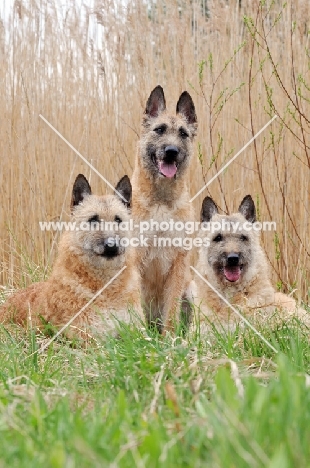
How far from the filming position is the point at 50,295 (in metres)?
4.41

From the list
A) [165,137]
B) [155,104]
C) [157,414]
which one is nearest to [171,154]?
[165,137]

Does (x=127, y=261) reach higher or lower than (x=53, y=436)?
higher

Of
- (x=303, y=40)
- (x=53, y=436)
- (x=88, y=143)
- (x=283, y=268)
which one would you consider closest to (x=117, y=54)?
(x=88, y=143)

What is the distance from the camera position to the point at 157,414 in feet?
7.61

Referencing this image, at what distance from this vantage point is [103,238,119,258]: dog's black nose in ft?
14.1

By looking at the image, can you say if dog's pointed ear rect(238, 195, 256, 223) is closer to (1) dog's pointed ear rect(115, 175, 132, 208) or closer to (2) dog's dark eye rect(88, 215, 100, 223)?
(1) dog's pointed ear rect(115, 175, 132, 208)

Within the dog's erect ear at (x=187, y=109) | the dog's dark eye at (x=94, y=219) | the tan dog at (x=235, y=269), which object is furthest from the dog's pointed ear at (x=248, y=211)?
the dog's dark eye at (x=94, y=219)

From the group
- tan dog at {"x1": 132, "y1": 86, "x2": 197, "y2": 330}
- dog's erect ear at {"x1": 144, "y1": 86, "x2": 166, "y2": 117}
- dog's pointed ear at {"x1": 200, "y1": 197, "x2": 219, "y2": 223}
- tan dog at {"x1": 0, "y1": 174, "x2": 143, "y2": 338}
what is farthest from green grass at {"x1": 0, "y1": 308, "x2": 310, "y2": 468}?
dog's erect ear at {"x1": 144, "y1": 86, "x2": 166, "y2": 117}

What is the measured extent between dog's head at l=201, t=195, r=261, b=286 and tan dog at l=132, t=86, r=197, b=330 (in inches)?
7.1

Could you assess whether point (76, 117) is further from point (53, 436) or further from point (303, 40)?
point (53, 436)

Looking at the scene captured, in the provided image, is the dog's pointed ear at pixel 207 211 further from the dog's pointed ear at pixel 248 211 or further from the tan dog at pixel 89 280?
the tan dog at pixel 89 280

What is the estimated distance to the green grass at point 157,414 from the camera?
184 centimetres

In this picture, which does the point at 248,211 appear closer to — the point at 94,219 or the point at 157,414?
the point at 94,219

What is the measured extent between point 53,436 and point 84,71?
200 inches
